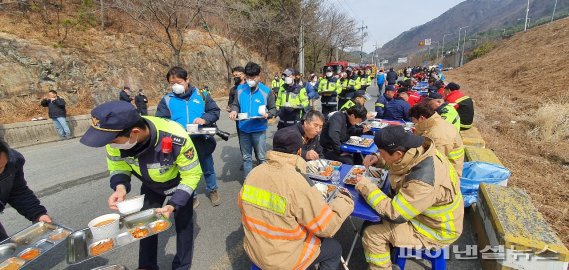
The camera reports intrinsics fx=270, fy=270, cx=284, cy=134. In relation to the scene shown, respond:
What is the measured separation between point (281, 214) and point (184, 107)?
96.8 inches

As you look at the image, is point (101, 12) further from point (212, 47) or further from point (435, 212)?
point (435, 212)

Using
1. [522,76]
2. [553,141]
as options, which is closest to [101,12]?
[553,141]

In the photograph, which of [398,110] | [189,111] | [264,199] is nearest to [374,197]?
[264,199]

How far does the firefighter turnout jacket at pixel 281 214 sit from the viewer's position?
5.66 feet

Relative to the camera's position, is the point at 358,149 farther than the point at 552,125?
No

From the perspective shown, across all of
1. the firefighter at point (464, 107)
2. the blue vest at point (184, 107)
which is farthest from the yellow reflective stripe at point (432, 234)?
the firefighter at point (464, 107)

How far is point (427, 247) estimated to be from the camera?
220 centimetres

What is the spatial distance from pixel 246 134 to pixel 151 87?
12.3 meters

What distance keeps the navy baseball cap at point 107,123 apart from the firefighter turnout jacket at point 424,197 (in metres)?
1.84

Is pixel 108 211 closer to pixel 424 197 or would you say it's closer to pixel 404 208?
pixel 404 208

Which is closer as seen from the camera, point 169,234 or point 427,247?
point 427,247

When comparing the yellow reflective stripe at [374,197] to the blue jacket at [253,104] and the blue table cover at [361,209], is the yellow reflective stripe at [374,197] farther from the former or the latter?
the blue jacket at [253,104]

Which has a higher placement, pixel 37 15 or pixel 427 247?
pixel 37 15

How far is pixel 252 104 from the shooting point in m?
4.30
